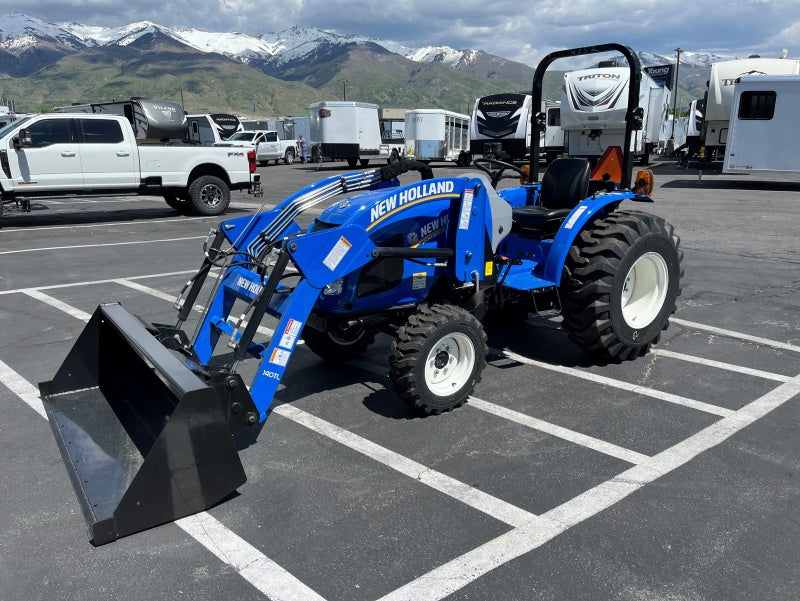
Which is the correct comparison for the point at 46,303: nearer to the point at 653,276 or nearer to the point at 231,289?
the point at 231,289

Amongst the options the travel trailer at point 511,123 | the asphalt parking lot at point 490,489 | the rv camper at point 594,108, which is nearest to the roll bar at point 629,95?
the asphalt parking lot at point 490,489

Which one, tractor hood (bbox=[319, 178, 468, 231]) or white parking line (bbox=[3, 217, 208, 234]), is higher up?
tractor hood (bbox=[319, 178, 468, 231])

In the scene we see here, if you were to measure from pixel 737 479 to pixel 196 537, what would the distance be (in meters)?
2.82

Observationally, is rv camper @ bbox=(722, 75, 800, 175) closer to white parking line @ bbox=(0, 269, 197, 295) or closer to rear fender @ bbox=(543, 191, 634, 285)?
rear fender @ bbox=(543, 191, 634, 285)

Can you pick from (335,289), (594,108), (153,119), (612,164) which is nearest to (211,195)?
(153,119)

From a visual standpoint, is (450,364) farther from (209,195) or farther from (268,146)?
(268,146)

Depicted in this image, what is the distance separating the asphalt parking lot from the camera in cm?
279

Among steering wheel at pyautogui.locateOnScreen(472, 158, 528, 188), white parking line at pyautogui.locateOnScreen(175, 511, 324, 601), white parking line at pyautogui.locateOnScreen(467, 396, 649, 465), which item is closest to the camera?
white parking line at pyautogui.locateOnScreen(175, 511, 324, 601)

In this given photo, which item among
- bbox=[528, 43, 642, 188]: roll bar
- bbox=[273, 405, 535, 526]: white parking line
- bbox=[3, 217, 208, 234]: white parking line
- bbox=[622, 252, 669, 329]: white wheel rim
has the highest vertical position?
bbox=[528, 43, 642, 188]: roll bar

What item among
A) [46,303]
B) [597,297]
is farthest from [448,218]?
[46,303]

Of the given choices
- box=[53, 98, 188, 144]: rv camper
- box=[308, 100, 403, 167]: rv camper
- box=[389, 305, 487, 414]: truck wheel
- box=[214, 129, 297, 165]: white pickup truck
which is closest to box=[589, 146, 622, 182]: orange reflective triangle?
box=[389, 305, 487, 414]: truck wheel

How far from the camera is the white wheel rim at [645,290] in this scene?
5.51 m

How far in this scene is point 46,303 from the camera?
7344mm

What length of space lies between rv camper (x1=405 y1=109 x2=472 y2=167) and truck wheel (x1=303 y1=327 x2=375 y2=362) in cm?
2490
